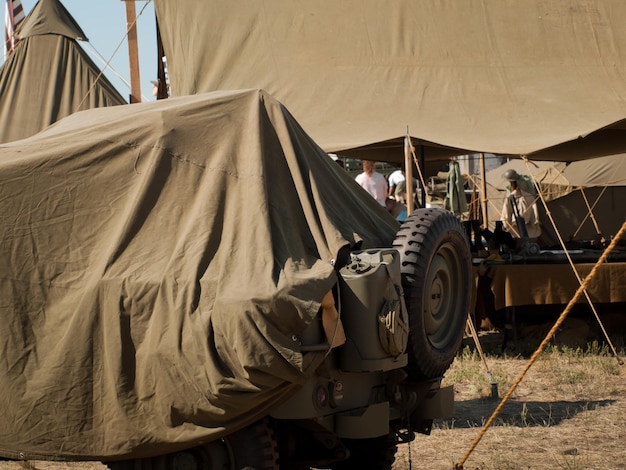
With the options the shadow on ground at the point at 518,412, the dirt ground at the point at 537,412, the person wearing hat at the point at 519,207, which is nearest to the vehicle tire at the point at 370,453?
the dirt ground at the point at 537,412

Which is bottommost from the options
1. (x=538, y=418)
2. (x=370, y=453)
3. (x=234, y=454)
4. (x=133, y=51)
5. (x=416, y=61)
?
(x=538, y=418)

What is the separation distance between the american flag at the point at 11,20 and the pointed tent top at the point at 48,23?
0.95ft

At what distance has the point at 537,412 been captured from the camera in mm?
8141

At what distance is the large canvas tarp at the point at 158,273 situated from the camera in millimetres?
4266

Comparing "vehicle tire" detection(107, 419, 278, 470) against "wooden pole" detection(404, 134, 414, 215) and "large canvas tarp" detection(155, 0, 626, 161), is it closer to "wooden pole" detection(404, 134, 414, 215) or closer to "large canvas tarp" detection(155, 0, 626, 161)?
"wooden pole" detection(404, 134, 414, 215)

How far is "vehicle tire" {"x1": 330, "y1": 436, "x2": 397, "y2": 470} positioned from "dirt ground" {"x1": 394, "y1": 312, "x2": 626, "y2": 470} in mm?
125

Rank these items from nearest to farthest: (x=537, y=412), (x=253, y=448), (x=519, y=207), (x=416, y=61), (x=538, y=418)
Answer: (x=253, y=448), (x=538, y=418), (x=537, y=412), (x=416, y=61), (x=519, y=207)

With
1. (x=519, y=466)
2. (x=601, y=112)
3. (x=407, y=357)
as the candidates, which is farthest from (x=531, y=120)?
(x=407, y=357)

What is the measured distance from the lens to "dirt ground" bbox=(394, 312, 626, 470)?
6488 mm

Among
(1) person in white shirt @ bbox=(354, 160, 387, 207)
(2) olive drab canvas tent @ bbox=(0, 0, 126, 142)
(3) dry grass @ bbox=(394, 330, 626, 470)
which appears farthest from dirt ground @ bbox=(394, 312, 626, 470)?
(2) olive drab canvas tent @ bbox=(0, 0, 126, 142)

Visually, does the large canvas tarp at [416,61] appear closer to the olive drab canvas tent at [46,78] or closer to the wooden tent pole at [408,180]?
the wooden tent pole at [408,180]

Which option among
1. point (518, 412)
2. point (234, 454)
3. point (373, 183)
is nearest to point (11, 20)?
point (373, 183)

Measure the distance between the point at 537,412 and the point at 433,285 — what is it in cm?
326

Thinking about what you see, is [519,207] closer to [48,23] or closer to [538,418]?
[538,418]
